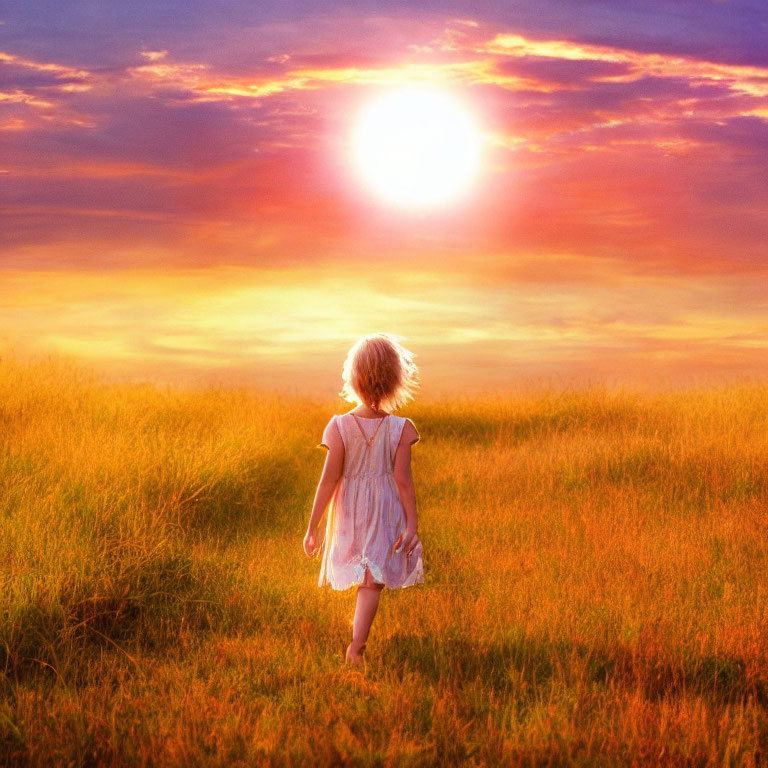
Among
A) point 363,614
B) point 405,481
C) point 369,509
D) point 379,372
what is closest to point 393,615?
point 363,614

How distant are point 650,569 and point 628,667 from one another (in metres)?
2.20

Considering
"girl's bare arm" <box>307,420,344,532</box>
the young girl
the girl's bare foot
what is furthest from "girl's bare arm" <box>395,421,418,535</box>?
the girl's bare foot

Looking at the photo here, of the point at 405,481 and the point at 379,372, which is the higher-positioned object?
the point at 379,372

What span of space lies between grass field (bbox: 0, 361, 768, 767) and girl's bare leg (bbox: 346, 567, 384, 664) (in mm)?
155

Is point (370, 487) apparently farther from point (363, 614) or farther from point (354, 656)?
point (354, 656)

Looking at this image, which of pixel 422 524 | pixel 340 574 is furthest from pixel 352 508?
pixel 422 524

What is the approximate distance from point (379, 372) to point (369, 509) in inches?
31.7

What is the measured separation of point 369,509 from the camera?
15.7ft

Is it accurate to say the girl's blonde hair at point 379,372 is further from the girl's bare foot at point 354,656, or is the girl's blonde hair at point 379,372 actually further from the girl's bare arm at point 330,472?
the girl's bare foot at point 354,656

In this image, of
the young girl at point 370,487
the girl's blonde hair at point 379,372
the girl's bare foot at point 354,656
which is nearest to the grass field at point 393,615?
the girl's bare foot at point 354,656

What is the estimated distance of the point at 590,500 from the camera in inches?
384

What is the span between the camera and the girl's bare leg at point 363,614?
4.72 metres

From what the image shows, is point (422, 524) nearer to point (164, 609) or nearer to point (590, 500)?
point (590, 500)

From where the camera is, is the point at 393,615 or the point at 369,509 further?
the point at 393,615
